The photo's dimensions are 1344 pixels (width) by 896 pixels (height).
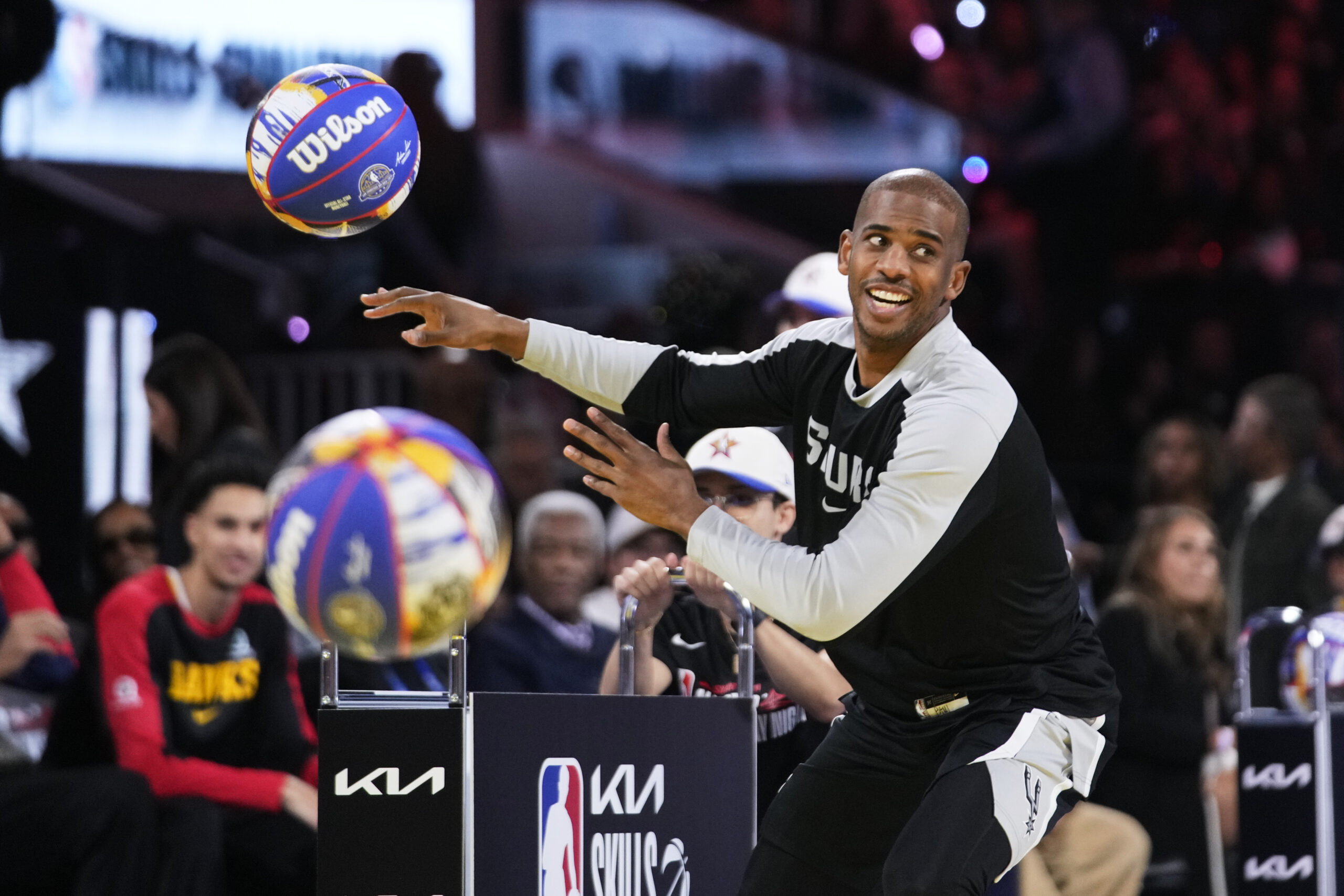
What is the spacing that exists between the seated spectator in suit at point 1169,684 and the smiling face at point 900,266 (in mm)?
3007

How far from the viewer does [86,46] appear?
380 inches

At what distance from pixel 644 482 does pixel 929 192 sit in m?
0.90

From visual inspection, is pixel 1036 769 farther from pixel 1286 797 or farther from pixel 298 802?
pixel 298 802

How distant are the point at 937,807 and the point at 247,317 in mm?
7617

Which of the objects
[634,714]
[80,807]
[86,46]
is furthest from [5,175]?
[634,714]

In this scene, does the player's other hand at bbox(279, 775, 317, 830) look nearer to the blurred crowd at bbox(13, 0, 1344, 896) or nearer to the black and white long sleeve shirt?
the blurred crowd at bbox(13, 0, 1344, 896)

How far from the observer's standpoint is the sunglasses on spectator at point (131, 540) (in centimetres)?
698

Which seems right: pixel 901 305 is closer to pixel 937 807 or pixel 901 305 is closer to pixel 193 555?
pixel 937 807

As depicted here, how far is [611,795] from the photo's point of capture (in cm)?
437

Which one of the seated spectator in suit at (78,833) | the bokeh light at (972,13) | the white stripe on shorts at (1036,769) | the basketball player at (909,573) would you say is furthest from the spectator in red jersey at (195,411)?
the bokeh light at (972,13)

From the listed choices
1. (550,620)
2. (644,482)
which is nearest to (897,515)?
(644,482)

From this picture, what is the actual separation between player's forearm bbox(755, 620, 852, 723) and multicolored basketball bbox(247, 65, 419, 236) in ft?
4.93

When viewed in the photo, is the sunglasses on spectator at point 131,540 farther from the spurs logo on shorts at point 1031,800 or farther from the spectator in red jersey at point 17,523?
the spurs logo on shorts at point 1031,800

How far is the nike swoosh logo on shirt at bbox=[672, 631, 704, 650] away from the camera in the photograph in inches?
193
